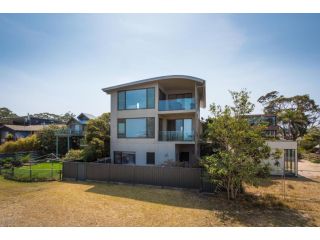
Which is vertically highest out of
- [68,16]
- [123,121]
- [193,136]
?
[68,16]

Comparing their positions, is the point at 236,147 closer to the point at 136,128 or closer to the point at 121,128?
the point at 136,128

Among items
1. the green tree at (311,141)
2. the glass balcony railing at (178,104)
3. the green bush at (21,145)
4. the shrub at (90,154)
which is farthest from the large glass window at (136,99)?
the green tree at (311,141)

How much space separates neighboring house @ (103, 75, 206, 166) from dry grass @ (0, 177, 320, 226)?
208 inches

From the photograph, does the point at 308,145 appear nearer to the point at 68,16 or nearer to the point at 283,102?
the point at 283,102

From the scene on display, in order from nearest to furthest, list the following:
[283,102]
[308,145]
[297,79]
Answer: [297,79]
[308,145]
[283,102]

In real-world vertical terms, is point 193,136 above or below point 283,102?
below

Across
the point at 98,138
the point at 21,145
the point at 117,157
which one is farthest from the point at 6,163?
the point at 117,157

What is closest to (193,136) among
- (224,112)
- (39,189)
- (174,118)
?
(174,118)

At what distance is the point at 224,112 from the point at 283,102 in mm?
42501

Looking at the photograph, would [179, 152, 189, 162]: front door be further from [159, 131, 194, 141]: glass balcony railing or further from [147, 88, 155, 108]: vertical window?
[147, 88, 155, 108]: vertical window

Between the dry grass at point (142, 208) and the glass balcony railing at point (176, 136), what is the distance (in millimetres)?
5608

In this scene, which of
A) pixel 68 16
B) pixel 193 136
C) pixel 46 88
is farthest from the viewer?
pixel 46 88

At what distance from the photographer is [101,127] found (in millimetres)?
20781

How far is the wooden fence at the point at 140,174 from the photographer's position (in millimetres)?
11695
